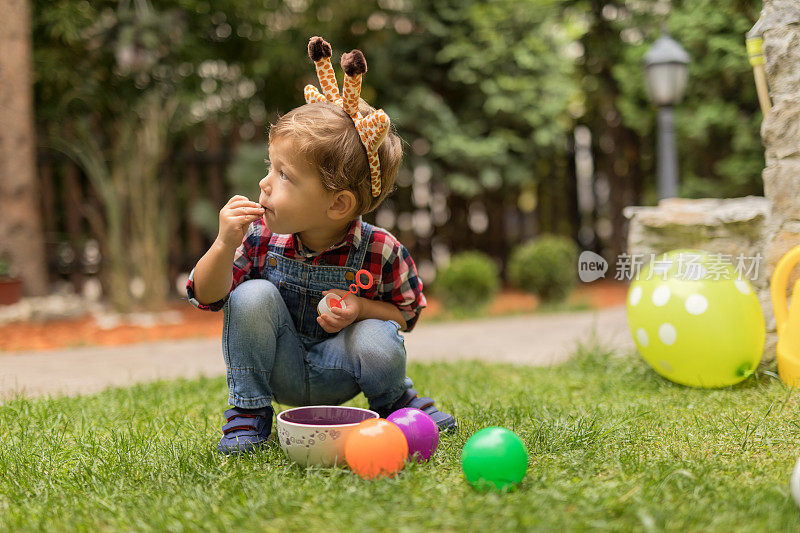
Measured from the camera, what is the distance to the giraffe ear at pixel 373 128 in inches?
68.9

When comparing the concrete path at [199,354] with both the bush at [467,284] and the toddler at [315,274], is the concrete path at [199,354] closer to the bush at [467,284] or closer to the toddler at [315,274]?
the bush at [467,284]

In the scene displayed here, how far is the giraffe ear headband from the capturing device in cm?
174

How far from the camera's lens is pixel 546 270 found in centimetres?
719

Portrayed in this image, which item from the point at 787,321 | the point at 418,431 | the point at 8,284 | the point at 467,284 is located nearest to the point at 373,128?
the point at 418,431

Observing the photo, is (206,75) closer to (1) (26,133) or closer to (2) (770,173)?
(1) (26,133)

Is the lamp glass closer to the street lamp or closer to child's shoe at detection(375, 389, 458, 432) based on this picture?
the street lamp

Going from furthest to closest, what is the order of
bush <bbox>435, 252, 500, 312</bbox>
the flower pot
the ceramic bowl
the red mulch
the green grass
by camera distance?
bush <bbox>435, 252, 500, 312</bbox> < the flower pot < the red mulch < the ceramic bowl < the green grass

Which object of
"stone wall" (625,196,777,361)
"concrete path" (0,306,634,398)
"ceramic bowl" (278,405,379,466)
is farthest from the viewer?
"concrete path" (0,306,634,398)

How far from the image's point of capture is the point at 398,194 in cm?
880

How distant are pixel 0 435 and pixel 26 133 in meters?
4.55

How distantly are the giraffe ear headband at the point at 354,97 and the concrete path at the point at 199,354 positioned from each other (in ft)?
5.66

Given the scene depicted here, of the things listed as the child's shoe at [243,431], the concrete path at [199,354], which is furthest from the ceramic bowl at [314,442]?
the concrete path at [199,354]

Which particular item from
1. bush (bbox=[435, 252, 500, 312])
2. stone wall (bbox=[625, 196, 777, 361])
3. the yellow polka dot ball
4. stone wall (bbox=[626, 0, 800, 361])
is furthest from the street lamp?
the yellow polka dot ball

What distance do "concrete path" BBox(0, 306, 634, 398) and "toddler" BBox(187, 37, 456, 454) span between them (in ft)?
4.33
